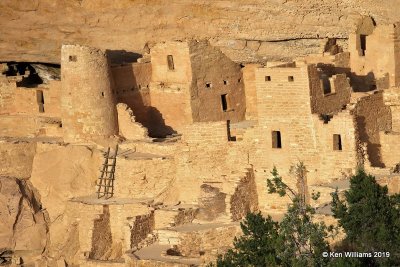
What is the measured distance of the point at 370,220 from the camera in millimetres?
34031

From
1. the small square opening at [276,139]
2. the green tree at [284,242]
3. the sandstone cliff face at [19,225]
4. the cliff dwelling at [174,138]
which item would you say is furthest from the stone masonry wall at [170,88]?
the green tree at [284,242]

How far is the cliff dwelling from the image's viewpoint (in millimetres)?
40250

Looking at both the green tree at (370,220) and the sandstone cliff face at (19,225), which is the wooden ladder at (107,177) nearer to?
the sandstone cliff face at (19,225)

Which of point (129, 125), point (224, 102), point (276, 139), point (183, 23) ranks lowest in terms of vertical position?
point (276, 139)

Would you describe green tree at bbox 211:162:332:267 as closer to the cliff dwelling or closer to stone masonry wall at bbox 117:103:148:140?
the cliff dwelling

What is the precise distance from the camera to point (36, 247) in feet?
143

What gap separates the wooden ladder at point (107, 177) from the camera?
1686 inches

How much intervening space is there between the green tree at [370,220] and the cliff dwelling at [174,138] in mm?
3889

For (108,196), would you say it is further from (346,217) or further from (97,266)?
(346,217)

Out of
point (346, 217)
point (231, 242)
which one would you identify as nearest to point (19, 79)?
point (231, 242)

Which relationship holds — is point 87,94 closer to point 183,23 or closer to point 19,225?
point 183,23

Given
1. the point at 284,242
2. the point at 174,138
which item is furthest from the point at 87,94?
the point at 284,242

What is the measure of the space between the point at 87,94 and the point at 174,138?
2.33m

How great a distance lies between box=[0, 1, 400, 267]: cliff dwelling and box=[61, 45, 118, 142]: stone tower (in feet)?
0.08
